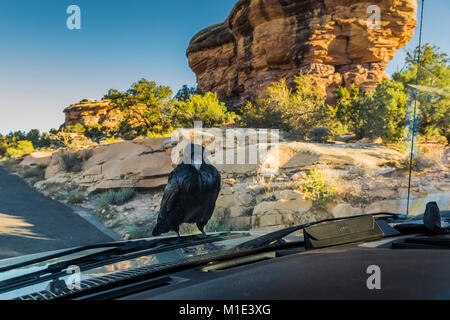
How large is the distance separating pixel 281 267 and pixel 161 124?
51.5ft

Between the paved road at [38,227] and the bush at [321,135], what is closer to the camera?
the paved road at [38,227]

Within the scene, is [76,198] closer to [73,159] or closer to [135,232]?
[135,232]

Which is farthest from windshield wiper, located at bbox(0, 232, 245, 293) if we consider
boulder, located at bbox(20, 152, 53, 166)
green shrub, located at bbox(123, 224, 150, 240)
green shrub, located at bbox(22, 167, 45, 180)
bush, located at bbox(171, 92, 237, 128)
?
boulder, located at bbox(20, 152, 53, 166)

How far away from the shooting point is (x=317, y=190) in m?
5.63

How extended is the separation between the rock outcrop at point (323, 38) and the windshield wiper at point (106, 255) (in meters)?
20.6

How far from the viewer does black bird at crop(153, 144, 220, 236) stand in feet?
11.0

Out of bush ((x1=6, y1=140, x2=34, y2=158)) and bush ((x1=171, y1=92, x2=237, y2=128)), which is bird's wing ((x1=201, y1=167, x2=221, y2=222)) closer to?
bush ((x1=171, y1=92, x2=237, y2=128))

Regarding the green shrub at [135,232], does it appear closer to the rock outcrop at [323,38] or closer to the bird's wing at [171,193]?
the bird's wing at [171,193]

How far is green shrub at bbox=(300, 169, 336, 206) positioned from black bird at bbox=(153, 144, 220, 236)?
9.19 feet

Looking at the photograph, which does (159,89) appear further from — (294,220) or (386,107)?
(294,220)

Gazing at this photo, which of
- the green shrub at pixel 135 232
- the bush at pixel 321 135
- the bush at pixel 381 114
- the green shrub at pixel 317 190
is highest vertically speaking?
the bush at pixel 381 114

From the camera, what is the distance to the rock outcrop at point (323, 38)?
Answer: 1995cm

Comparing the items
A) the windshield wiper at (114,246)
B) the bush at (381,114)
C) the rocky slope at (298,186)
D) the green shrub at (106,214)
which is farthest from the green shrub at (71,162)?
the windshield wiper at (114,246)

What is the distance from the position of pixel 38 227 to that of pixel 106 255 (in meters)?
5.11
